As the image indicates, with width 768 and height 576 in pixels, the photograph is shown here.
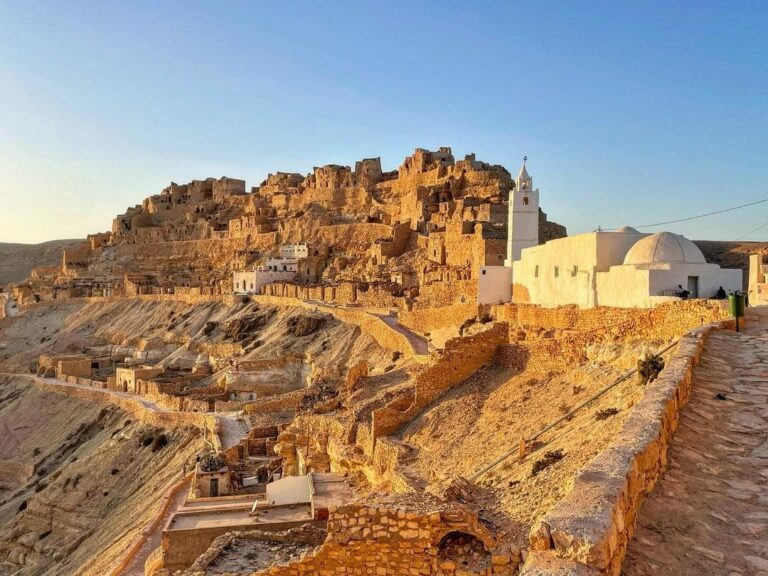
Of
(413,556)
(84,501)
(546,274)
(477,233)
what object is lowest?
(84,501)

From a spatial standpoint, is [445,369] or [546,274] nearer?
[445,369]

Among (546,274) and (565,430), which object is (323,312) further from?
(565,430)

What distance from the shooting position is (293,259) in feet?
158

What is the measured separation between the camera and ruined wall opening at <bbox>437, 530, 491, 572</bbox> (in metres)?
5.53

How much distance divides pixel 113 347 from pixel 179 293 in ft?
22.6

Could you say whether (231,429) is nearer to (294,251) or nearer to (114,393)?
(114,393)

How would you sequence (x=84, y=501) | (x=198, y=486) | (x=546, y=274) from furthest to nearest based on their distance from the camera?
(x=84, y=501) → (x=546, y=274) → (x=198, y=486)

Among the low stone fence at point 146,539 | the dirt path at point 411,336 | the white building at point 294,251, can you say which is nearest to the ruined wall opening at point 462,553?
the low stone fence at point 146,539

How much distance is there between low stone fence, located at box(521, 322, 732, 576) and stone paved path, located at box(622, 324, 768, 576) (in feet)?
0.39

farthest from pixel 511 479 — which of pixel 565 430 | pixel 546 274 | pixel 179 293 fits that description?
pixel 179 293

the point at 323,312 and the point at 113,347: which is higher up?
the point at 323,312

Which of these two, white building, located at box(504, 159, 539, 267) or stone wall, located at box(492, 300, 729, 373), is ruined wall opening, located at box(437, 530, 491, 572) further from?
white building, located at box(504, 159, 539, 267)

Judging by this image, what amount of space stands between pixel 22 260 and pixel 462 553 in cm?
12916

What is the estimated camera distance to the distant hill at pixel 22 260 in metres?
112
